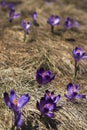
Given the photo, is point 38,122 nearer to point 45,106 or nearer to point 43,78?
point 45,106

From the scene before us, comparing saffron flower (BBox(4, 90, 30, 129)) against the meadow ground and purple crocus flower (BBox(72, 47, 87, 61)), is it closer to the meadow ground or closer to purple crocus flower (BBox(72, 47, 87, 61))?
the meadow ground

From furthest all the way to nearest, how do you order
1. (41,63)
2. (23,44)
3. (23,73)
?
(23,44) < (41,63) < (23,73)

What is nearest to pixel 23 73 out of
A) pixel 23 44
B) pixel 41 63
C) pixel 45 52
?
pixel 41 63

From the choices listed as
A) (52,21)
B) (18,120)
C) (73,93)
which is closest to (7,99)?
(18,120)

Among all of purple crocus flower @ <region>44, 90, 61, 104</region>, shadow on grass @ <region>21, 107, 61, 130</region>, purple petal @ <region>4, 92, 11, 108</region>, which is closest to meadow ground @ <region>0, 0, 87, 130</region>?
shadow on grass @ <region>21, 107, 61, 130</region>

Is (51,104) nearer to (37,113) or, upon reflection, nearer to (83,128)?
(37,113)

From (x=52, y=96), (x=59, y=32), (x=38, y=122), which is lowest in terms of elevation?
(x=59, y=32)
